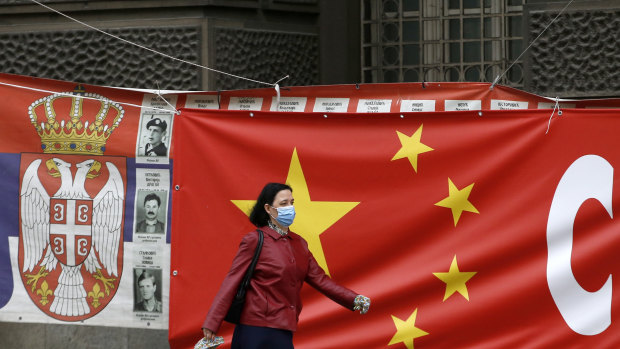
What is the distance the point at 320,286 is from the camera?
5.99 metres

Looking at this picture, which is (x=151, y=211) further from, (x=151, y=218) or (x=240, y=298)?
(x=240, y=298)

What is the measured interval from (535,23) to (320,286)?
257 centimetres

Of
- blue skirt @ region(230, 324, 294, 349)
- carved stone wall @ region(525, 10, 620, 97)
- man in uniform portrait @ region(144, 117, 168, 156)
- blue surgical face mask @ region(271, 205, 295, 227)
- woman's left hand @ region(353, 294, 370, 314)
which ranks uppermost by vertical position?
carved stone wall @ region(525, 10, 620, 97)

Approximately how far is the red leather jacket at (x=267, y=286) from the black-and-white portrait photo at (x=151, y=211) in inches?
48.5

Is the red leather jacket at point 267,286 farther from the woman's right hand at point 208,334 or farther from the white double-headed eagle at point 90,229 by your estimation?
the white double-headed eagle at point 90,229

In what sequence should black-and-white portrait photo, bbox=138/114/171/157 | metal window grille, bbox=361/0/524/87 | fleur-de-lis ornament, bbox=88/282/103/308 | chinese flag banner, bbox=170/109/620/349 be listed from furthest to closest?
metal window grille, bbox=361/0/524/87 → fleur-de-lis ornament, bbox=88/282/103/308 → black-and-white portrait photo, bbox=138/114/171/157 → chinese flag banner, bbox=170/109/620/349

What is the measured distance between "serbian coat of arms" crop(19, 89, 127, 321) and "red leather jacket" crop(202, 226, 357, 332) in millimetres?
1458

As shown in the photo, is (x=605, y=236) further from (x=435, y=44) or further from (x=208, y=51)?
(x=208, y=51)

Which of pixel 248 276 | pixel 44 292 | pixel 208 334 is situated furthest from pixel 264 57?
pixel 208 334

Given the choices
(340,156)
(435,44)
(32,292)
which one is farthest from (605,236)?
(32,292)

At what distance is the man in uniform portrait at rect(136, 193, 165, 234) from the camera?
696 centimetres

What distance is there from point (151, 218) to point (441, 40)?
8.38 feet

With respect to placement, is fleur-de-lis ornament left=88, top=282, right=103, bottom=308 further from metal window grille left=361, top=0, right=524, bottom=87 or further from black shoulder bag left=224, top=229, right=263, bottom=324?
metal window grille left=361, top=0, right=524, bottom=87

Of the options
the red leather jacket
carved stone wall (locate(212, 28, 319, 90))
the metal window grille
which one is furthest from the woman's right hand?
the metal window grille
